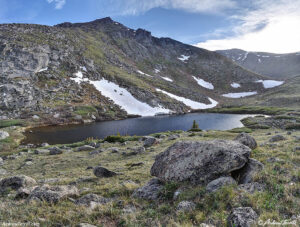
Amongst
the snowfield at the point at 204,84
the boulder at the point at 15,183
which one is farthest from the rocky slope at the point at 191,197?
the snowfield at the point at 204,84

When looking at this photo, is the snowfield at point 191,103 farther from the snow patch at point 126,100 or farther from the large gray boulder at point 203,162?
the large gray boulder at point 203,162

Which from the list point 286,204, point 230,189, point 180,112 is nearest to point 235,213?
point 230,189

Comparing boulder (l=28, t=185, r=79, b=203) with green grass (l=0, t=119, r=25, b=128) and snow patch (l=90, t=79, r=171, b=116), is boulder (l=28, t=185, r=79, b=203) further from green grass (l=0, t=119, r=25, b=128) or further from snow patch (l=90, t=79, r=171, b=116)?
snow patch (l=90, t=79, r=171, b=116)

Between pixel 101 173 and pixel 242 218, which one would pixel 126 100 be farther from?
pixel 242 218

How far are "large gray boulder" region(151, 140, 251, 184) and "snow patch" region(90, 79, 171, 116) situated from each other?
3393 inches

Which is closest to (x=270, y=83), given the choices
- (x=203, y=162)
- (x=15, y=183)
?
(x=203, y=162)

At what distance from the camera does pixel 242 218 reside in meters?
4.66

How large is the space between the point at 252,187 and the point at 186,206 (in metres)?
2.62

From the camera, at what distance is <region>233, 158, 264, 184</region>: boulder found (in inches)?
282

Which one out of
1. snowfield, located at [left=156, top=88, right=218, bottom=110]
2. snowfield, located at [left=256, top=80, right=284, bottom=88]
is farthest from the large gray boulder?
snowfield, located at [left=256, top=80, right=284, bottom=88]

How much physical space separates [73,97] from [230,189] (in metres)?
92.6

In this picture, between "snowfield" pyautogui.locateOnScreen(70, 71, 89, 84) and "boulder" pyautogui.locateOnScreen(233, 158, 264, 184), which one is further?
"snowfield" pyautogui.locateOnScreen(70, 71, 89, 84)

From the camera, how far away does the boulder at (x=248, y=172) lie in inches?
282

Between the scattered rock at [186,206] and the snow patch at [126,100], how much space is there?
88818 millimetres
